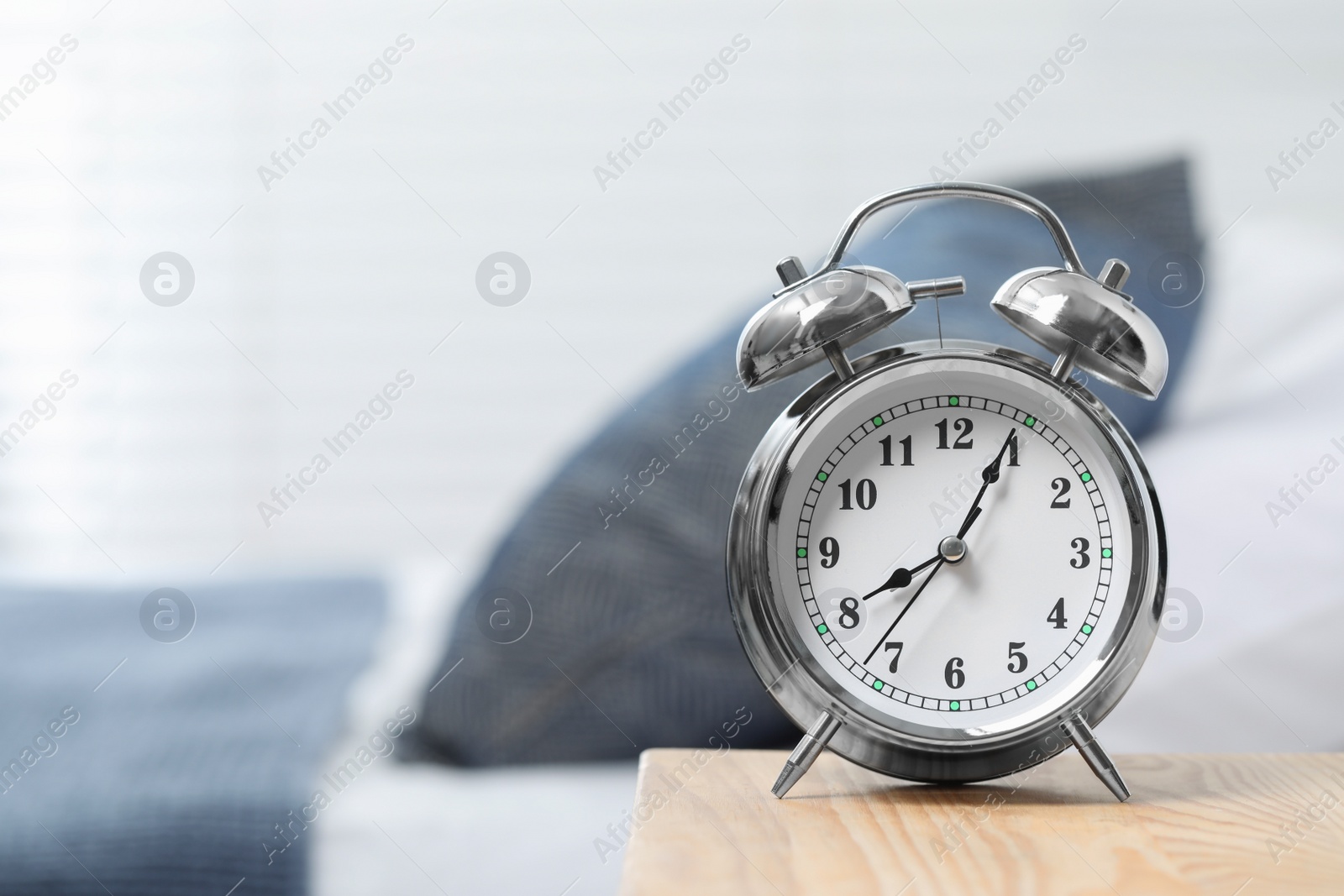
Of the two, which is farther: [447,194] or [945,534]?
[447,194]

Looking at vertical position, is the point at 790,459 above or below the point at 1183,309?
above

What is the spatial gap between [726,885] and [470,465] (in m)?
1.27

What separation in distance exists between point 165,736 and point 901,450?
87 centimetres

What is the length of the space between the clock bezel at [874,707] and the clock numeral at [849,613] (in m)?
0.04

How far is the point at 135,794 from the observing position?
1.05 m

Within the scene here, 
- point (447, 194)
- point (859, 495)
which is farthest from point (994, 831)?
point (447, 194)

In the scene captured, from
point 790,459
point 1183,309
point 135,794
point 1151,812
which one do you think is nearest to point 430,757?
point 135,794

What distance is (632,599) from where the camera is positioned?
1.11m

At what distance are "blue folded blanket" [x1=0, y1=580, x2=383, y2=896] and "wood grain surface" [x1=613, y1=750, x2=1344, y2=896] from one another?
47 cm

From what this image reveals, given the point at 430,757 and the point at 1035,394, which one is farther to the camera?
the point at 430,757

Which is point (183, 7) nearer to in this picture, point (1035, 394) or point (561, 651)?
point (561, 651)

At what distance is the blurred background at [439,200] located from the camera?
1.60 meters

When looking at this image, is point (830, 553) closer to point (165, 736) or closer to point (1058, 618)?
point (1058, 618)

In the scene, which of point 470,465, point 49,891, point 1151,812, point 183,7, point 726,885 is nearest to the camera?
point 726,885
